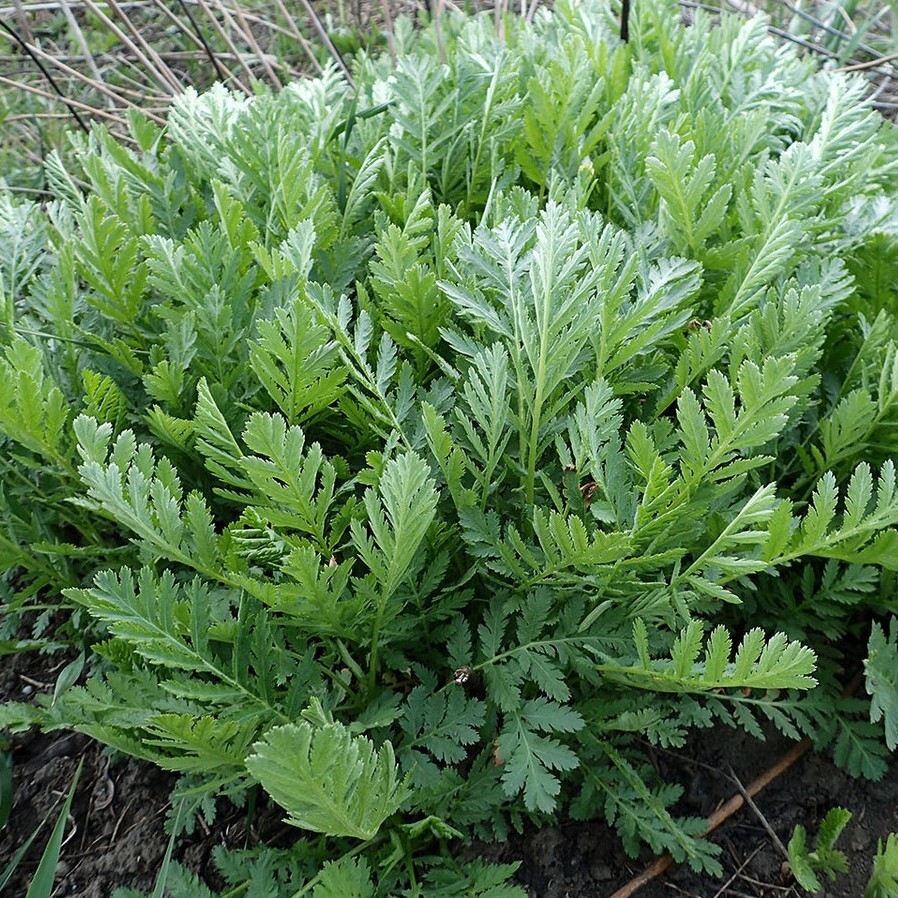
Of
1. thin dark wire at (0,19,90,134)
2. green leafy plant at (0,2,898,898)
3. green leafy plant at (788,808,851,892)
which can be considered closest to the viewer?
→ green leafy plant at (0,2,898,898)

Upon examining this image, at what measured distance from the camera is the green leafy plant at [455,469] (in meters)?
0.99

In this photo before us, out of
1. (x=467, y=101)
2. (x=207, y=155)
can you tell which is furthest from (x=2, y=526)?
(x=467, y=101)

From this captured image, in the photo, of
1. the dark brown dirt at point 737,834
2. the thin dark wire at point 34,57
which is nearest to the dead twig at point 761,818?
A: the dark brown dirt at point 737,834

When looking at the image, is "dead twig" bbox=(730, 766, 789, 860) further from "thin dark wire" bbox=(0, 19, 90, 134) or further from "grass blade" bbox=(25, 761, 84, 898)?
"thin dark wire" bbox=(0, 19, 90, 134)

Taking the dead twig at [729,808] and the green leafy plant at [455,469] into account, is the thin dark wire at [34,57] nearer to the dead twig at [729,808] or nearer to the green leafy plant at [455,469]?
the green leafy plant at [455,469]

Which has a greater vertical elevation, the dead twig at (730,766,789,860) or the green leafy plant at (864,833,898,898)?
the green leafy plant at (864,833,898,898)

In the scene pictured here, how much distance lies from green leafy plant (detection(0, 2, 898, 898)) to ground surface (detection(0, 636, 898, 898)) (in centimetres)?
6

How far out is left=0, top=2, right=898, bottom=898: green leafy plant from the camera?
99 cm

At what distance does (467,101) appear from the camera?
1591 mm

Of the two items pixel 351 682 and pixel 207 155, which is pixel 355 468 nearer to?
pixel 351 682

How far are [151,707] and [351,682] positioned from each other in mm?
273

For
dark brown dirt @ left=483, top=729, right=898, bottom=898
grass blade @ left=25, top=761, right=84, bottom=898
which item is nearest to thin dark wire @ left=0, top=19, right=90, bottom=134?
grass blade @ left=25, top=761, right=84, bottom=898

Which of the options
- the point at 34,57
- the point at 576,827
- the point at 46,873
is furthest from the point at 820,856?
the point at 34,57

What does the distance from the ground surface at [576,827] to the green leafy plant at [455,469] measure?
57mm
